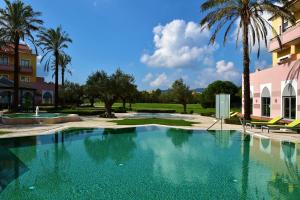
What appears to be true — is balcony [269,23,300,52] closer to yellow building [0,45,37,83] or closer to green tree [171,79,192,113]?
green tree [171,79,192,113]

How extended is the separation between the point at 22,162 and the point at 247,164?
904cm

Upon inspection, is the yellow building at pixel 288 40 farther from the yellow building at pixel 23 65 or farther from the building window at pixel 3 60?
the building window at pixel 3 60

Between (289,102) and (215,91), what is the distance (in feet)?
142

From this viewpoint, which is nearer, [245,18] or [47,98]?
[245,18]

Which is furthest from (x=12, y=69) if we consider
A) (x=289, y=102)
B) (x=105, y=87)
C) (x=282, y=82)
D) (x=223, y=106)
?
(x=289, y=102)

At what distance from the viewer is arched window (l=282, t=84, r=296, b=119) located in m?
21.7

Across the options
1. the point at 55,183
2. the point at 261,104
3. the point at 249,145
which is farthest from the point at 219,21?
the point at 55,183

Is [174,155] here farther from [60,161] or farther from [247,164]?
[60,161]

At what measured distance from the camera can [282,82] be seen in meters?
23.4

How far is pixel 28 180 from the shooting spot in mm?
8141

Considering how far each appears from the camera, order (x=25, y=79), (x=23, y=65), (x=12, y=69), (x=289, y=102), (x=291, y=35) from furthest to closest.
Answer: (x=25, y=79) → (x=23, y=65) → (x=12, y=69) → (x=291, y=35) → (x=289, y=102)

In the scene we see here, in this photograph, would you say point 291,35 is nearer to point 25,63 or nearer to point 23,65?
point 23,65

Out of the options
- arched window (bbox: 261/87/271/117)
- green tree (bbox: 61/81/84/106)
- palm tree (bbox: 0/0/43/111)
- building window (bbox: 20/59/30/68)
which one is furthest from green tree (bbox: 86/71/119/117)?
building window (bbox: 20/59/30/68)

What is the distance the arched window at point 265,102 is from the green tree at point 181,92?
16.3 m
